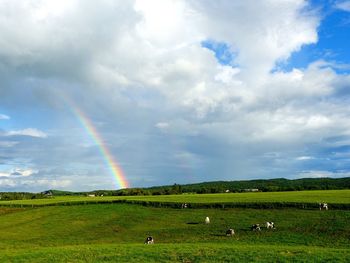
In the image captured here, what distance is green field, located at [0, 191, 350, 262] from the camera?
109 feet

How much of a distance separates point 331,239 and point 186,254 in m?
19.9

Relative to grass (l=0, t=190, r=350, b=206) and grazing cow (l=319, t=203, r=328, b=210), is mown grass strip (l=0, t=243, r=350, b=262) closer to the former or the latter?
grazing cow (l=319, t=203, r=328, b=210)

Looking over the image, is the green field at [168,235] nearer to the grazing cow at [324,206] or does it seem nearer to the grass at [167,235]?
the grass at [167,235]

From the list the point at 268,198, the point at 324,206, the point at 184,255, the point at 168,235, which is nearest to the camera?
the point at 184,255

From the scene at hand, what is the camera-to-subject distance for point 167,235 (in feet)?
174

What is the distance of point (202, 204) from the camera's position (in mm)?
78938

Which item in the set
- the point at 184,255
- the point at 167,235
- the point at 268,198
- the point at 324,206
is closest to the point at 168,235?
the point at 167,235

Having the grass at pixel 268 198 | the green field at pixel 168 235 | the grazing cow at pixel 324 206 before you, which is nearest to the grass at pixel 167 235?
the green field at pixel 168 235

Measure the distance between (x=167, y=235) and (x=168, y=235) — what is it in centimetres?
16

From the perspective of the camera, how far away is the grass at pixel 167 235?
33.1 metres

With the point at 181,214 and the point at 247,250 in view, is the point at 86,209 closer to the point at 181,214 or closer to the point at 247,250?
the point at 181,214

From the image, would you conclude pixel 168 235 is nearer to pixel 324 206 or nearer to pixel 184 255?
pixel 184 255

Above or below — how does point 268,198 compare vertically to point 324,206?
above

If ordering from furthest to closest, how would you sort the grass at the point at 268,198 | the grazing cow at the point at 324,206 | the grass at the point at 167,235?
the grass at the point at 268,198, the grazing cow at the point at 324,206, the grass at the point at 167,235
